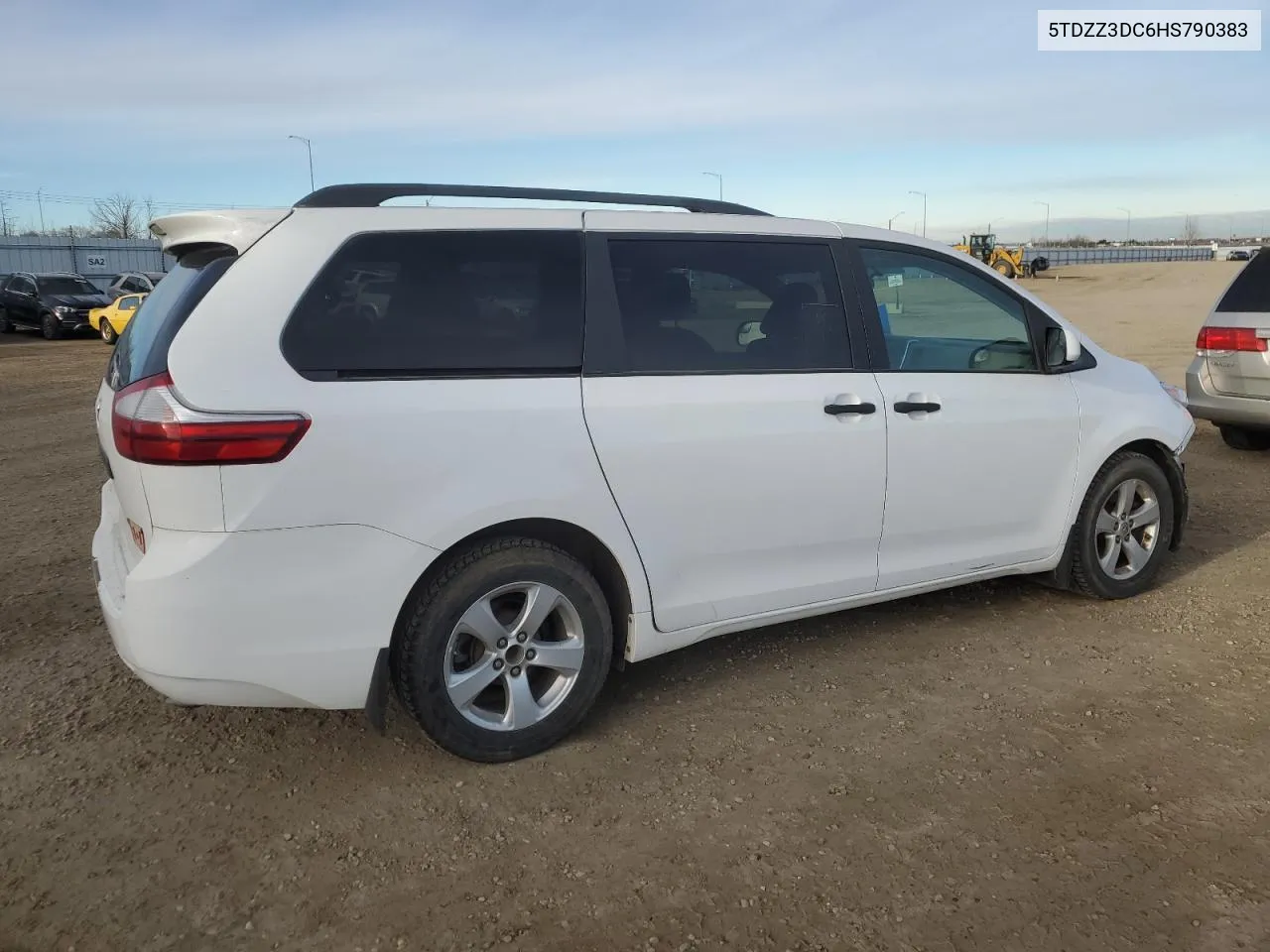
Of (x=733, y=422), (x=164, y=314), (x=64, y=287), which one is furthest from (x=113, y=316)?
(x=733, y=422)

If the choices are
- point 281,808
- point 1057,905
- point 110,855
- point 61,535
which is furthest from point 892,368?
point 61,535

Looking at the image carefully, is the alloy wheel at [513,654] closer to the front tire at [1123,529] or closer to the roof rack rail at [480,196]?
the roof rack rail at [480,196]

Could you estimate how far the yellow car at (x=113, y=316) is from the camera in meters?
23.8

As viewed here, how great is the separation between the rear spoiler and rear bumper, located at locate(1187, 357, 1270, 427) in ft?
24.0

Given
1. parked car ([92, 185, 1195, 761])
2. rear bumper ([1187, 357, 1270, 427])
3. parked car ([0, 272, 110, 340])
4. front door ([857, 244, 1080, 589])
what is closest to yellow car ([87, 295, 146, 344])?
parked car ([0, 272, 110, 340])

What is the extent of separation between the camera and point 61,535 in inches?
244

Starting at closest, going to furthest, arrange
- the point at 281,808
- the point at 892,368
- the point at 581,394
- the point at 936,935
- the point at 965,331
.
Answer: the point at 936,935, the point at 281,808, the point at 581,394, the point at 892,368, the point at 965,331

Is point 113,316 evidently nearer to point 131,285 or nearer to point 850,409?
point 131,285

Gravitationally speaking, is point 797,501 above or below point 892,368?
below

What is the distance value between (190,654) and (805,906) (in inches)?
74.7

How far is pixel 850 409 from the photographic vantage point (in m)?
3.85

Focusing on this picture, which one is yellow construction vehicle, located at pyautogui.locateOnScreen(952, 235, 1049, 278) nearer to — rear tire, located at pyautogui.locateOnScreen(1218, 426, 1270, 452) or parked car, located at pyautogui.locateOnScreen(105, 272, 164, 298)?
parked car, located at pyautogui.locateOnScreen(105, 272, 164, 298)

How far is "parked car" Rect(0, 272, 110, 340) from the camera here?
25.5m

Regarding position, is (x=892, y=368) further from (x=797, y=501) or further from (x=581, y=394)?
(x=581, y=394)
